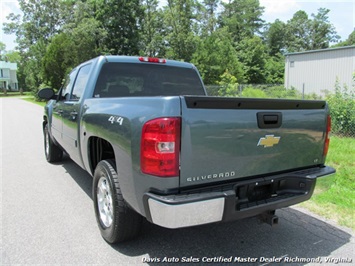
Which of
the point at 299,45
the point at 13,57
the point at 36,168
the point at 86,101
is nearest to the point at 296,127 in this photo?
the point at 86,101

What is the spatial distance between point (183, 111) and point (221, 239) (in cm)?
172

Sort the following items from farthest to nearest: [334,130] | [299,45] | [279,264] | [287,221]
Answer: [299,45] < [334,130] < [287,221] < [279,264]

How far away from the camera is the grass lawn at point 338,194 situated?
11.4 feet

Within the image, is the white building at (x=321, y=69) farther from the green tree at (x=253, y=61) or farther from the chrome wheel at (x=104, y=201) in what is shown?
the chrome wheel at (x=104, y=201)

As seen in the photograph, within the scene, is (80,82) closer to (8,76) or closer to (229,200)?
(229,200)

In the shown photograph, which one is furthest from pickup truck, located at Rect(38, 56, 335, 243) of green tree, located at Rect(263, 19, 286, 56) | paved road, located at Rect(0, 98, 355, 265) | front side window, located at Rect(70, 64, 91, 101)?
green tree, located at Rect(263, 19, 286, 56)

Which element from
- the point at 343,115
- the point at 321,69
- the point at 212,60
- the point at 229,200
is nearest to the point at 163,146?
the point at 229,200

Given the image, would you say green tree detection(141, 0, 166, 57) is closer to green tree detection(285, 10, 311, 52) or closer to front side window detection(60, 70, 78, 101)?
front side window detection(60, 70, 78, 101)

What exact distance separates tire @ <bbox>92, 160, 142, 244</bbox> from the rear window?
1279 mm

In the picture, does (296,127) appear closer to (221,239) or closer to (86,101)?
(221,239)

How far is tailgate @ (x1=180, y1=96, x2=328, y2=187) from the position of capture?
2.37 meters

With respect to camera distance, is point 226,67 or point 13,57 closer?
point 226,67

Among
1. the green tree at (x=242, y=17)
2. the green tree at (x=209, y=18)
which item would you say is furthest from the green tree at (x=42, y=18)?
the green tree at (x=242, y=17)

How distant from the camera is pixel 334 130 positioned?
28.2 feet
